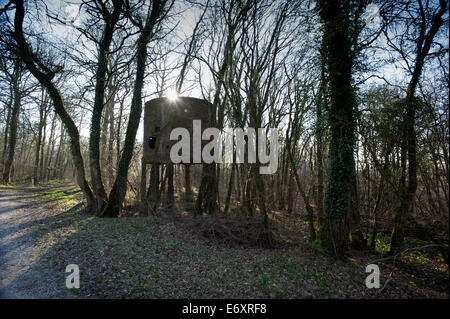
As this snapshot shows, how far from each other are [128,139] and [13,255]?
17.0ft

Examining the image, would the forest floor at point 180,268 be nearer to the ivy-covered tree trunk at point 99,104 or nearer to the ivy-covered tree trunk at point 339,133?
the ivy-covered tree trunk at point 339,133

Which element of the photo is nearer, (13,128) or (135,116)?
(135,116)

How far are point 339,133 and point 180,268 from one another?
456cm

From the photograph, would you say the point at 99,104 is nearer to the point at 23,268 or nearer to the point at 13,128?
the point at 23,268

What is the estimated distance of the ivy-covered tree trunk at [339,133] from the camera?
17.2ft

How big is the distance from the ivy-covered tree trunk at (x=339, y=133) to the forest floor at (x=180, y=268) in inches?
22.7

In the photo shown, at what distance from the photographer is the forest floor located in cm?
382

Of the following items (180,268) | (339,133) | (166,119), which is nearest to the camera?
(180,268)

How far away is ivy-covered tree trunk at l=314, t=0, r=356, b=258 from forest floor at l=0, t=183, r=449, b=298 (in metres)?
0.58

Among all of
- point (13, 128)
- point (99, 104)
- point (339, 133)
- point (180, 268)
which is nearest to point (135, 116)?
point (99, 104)

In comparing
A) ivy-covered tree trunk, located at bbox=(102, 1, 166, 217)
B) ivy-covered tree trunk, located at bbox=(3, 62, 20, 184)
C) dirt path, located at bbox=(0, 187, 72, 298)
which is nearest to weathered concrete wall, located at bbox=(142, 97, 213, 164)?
ivy-covered tree trunk, located at bbox=(102, 1, 166, 217)

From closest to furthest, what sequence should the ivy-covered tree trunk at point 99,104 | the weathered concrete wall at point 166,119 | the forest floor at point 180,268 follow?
the forest floor at point 180,268, the ivy-covered tree trunk at point 99,104, the weathered concrete wall at point 166,119

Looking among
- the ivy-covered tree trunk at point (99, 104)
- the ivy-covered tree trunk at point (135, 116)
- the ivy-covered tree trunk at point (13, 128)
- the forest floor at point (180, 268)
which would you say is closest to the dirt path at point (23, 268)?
the forest floor at point (180, 268)

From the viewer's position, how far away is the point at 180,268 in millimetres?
4668
